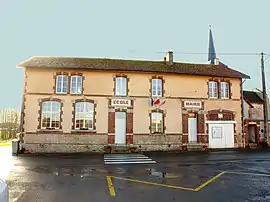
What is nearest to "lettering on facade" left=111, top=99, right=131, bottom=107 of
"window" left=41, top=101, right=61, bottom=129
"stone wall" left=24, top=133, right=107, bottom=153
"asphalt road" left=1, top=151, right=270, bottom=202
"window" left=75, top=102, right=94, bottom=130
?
"window" left=75, top=102, right=94, bottom=130

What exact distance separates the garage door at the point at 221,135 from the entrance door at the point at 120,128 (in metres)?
7.04

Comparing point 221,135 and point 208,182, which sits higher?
point 221,135

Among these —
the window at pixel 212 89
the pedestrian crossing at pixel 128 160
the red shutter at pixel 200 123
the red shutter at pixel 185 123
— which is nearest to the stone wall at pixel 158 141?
the red shutter at pixel 185 123

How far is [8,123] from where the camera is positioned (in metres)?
30.2

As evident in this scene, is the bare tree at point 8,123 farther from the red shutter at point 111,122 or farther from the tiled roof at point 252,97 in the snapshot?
the tiled roof at point 252,97

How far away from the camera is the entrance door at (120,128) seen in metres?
18.1

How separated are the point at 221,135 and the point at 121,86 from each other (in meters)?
9.12

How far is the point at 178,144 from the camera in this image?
61.5 feet

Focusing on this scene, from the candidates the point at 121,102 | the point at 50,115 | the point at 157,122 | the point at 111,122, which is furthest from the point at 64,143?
the point at 157,122

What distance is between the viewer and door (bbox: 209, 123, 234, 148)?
770 inches

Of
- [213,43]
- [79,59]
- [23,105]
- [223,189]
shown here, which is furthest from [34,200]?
[213,43]

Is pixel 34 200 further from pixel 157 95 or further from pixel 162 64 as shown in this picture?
pixel 162 64

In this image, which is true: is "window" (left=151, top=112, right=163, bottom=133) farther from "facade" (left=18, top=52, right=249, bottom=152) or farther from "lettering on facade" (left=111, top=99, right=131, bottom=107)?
"lettering on facade" (left=111, top=99, right=131, bottom=107)

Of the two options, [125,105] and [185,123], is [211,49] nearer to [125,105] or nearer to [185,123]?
[185,123]
